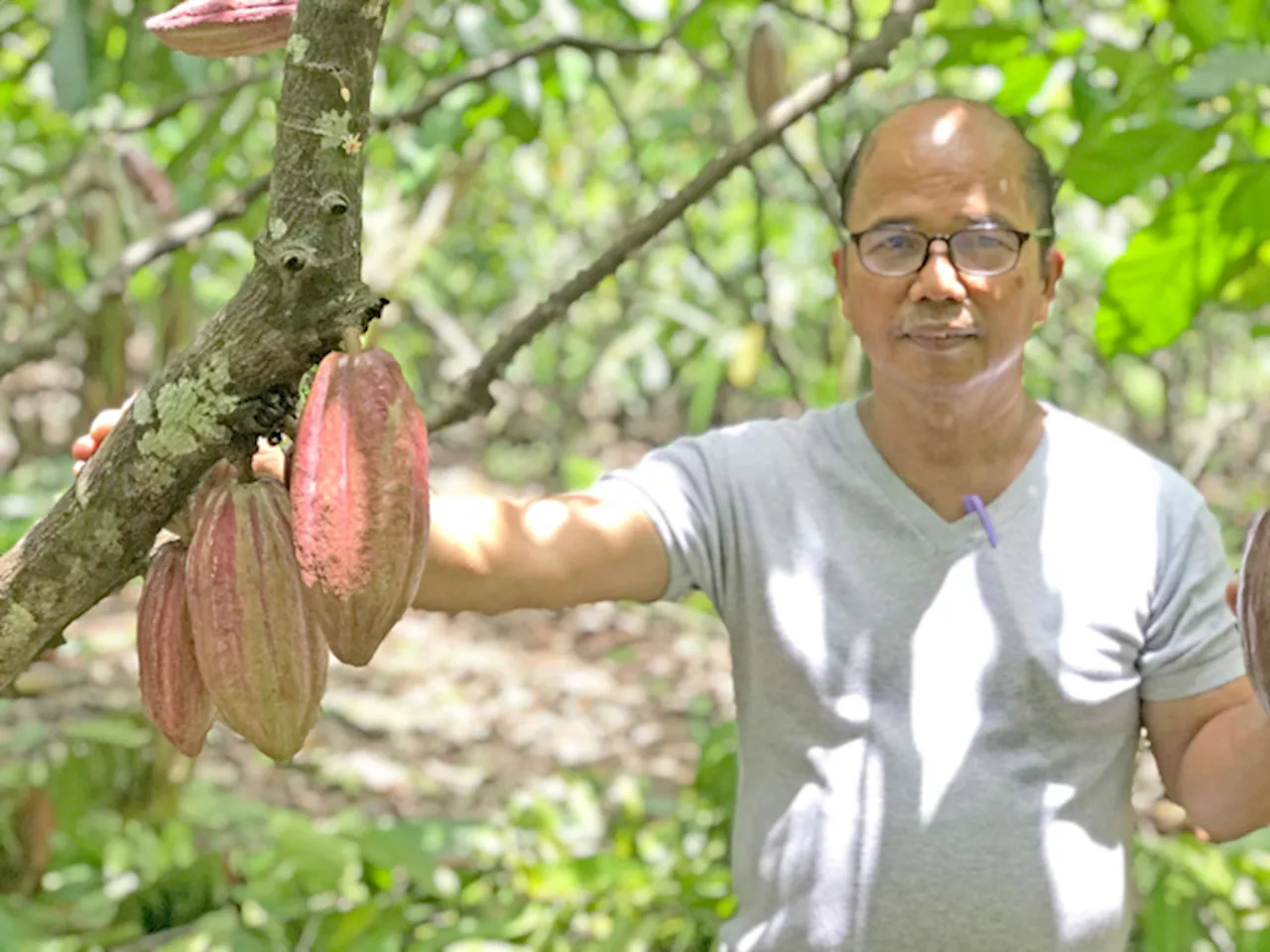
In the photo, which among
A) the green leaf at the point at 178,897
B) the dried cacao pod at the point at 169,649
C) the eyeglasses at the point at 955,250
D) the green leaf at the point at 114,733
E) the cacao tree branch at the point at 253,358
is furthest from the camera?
the green leaf at the point at 114,733

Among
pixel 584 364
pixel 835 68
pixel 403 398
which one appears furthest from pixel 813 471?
pixel 584 364

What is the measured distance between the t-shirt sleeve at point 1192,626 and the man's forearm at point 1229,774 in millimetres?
60

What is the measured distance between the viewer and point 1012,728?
5.24 ft

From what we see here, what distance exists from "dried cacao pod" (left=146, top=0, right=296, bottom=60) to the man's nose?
793 mm

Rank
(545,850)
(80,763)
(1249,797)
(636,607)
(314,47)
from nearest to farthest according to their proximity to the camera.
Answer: (314,47) → (1249,797) → (80,763) → (545,850) → (636,607)

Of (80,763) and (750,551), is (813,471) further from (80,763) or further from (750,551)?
(80,763)

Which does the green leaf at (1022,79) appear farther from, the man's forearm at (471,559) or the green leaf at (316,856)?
the green leaf at (316,856)

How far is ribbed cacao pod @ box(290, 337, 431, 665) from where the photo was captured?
732mm

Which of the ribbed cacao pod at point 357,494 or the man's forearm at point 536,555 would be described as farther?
the man's forearm at point 536,555

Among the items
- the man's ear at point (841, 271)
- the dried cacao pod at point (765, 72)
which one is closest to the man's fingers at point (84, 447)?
the man's ear at point (841, 271)

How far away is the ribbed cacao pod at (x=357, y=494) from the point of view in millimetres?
732

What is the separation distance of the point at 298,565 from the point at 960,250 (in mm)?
963

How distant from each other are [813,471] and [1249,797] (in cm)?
60

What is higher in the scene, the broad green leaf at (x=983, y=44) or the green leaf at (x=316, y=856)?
the broad green leaf at (x=983, y=44)
